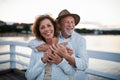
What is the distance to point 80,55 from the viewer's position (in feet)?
5.84

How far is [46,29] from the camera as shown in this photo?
1.71 m

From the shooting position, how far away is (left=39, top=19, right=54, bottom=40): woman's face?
171 centimetres

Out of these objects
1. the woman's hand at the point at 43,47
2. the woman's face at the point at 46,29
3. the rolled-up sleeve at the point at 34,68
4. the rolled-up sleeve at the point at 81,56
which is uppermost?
the woman's face at the point at 46,29

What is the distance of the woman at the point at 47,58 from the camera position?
63.9 inches

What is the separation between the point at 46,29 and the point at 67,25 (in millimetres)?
338

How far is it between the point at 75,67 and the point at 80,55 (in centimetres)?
14

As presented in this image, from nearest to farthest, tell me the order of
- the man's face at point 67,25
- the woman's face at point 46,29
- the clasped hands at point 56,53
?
the clasped hands at point 56,53, the woman's face at point 46,29, the man's face at point 67,25

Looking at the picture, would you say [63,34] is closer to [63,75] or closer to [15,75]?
[63,75]

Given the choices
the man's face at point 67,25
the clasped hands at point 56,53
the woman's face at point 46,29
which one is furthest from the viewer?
the man's face at point 67,25

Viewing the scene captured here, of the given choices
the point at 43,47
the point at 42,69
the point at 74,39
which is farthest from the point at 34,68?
the point at 74,39

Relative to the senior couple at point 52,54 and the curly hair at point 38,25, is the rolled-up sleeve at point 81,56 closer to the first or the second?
the senior couple at point 52,54

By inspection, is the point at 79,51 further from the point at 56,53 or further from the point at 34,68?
the point at 34,68

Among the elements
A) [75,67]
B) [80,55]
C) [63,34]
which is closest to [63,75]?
[75,67]

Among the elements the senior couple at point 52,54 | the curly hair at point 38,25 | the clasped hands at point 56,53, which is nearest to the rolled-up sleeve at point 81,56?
the senior couple at point 52,54
